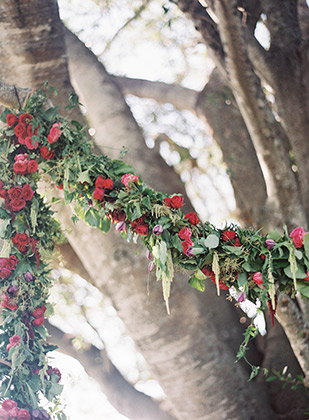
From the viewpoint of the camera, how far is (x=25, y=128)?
2148 millimetres

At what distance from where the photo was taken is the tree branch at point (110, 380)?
12.0 ft

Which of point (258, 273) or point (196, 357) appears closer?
point (258, 273)

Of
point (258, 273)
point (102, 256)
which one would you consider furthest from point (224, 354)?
point (258, 273)

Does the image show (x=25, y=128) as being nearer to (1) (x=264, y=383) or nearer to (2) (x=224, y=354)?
(2) (x=224, y=354)

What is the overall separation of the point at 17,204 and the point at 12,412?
795 mm

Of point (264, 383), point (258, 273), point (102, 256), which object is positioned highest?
point (258, 273)

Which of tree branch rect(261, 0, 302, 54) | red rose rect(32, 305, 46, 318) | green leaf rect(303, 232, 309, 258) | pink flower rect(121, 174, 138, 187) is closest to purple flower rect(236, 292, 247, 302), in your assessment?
green leaf rect(303, 232, 309, 258)

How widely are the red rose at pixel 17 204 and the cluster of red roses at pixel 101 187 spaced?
1.17 ft

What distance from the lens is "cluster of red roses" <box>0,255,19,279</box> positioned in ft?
6.82

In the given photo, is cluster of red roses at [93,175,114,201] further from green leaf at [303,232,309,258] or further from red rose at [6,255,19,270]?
green leaf at [303,232,309,258]

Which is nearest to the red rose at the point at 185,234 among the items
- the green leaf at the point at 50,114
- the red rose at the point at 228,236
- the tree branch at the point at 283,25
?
the red rose at the point at 228,236

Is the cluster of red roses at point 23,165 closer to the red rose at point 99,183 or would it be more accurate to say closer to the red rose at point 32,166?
the red rose at point 32,166

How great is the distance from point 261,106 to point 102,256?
1.20m

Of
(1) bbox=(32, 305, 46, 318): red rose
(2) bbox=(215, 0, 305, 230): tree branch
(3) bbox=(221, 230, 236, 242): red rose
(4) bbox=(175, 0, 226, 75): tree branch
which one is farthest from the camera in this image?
(4) bbox=(175, 0, 226, 75): tree branch
